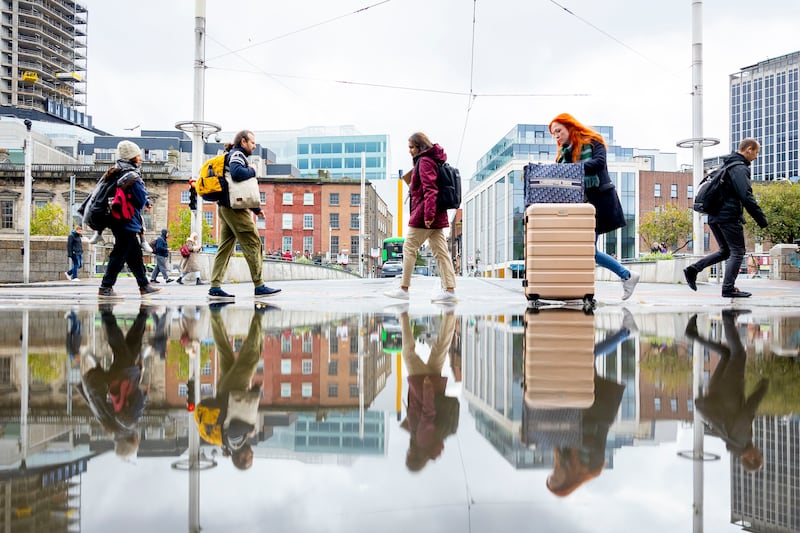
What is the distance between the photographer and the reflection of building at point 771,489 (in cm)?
122

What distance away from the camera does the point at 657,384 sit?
8.25 ft

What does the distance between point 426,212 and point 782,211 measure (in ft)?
190

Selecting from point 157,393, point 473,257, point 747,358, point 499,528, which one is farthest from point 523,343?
point 473,257

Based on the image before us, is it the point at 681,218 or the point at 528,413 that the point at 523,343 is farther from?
the point at 681,218

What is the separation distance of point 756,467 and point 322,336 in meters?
2.96

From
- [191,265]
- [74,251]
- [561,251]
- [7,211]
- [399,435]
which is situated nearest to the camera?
[399,435]

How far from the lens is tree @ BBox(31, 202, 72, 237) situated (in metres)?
54.5

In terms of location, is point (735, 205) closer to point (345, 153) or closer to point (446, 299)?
point (446, 299)

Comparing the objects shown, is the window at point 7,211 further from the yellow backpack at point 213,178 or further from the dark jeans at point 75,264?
the yellow backpack at point 213,178

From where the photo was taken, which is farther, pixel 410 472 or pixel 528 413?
pixel 528 413

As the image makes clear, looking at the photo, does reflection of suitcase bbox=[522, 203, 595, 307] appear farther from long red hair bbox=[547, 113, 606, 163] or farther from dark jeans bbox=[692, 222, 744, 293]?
dark jeans bbox=[692, 222, 744, 293]

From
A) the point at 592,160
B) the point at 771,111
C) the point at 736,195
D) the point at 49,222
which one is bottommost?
the point at 736,195

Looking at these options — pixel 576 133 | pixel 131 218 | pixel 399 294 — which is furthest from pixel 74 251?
pixel 576 133

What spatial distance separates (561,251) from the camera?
654 centimetres
